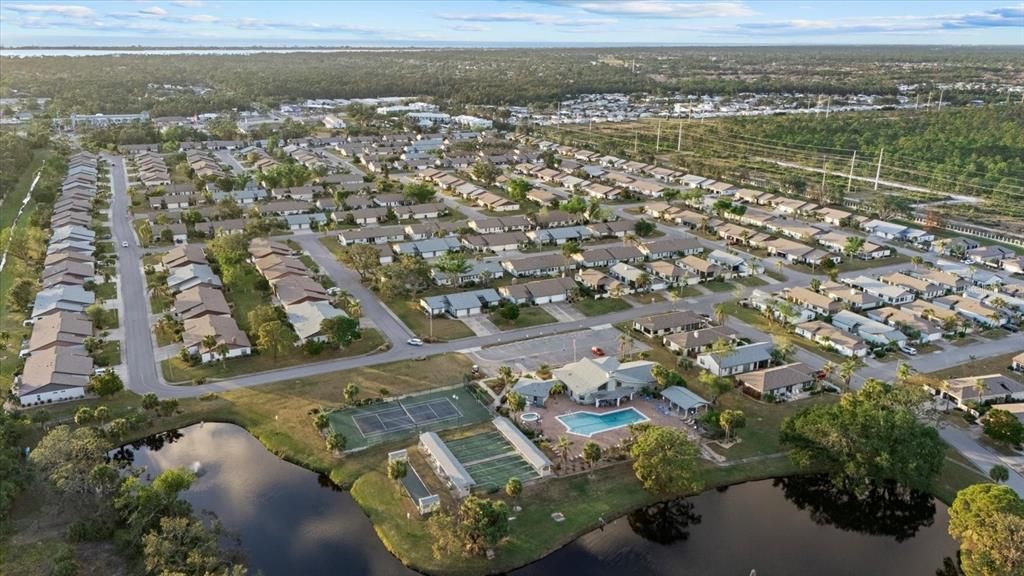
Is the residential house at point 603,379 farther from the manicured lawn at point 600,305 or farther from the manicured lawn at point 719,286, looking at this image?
the manicured lawn at point 719,286

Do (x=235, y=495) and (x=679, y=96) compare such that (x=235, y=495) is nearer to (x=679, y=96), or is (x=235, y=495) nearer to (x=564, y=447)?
(x=564, y=447)

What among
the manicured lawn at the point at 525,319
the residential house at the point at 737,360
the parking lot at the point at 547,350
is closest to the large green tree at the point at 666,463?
the residential house at the point at 737,360

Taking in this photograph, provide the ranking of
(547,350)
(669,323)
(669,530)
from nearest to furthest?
(669,530), (547,350), (669,323)

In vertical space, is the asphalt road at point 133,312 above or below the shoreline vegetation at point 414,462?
above

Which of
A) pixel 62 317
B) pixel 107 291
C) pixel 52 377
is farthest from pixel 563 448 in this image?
pixel 107 291

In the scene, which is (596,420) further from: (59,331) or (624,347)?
(59,331)


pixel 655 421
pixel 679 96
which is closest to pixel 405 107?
pixel 679 96
